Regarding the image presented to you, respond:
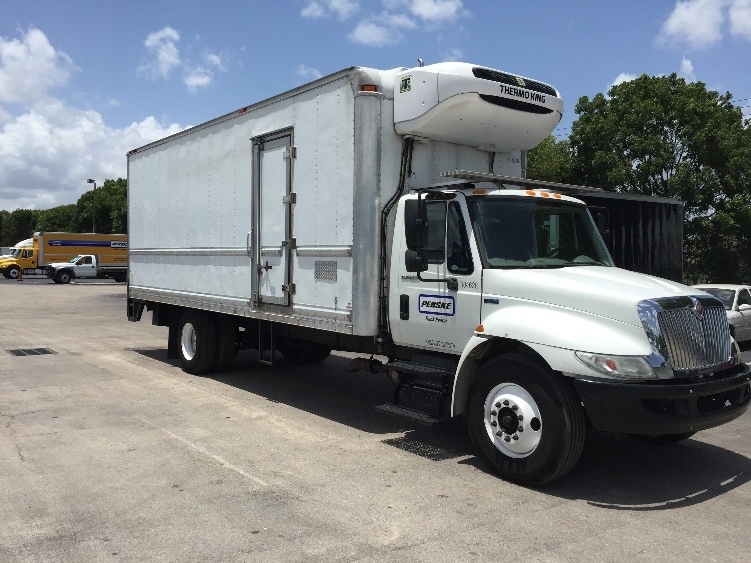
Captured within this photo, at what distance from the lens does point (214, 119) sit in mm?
9562

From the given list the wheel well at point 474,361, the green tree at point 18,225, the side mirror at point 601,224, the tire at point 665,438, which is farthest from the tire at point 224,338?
the green tree at point 18,225

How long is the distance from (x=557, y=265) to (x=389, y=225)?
1711mm

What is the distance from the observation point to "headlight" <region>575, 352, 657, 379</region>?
16.2 feet

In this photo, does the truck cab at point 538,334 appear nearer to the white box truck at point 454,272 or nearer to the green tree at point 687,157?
the white box truck at point 454,272

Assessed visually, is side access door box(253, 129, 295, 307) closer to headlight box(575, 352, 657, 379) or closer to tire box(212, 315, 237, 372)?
tire box(212, 315, 237, 372)

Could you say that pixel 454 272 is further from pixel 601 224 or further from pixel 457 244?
pixel 601 224

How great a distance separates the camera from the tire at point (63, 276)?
1722 inches

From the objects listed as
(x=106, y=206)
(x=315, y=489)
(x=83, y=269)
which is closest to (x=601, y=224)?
(x=315, y=489)

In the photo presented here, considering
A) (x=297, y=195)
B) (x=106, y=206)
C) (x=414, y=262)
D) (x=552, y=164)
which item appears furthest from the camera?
(x=106, y=206)

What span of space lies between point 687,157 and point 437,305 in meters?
15.6

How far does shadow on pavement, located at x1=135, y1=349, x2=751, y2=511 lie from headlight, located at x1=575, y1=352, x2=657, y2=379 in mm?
990

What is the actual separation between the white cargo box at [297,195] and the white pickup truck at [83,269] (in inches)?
1446

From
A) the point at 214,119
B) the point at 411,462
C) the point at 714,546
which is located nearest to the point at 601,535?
the point at 714,546

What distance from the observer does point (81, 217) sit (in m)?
78.6
